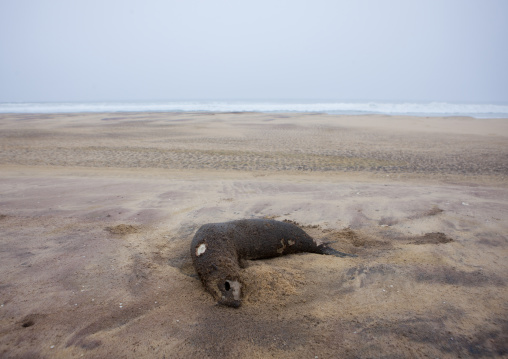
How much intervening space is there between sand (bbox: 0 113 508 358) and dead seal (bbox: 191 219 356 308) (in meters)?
0.16

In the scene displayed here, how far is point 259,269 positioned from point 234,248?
1.61ft

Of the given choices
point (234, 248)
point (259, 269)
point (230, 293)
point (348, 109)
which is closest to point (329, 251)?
point (259, 269)

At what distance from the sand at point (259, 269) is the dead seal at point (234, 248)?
0.16 meters

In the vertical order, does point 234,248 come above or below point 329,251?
above

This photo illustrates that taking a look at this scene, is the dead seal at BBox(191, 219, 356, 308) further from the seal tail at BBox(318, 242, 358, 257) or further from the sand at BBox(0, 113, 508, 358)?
the sand at BBox(0, 113, 508, 358)

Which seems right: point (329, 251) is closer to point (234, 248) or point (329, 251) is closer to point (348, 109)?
point (234, 248)

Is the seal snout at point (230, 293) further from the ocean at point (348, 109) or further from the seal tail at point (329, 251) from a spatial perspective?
the ocean at point (348, 109)

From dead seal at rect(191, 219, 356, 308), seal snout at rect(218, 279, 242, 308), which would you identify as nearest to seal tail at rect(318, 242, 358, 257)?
dead seal at rect(191, 219, 356, 308)

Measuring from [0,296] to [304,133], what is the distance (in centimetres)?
1884

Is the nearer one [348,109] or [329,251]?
[329,251]

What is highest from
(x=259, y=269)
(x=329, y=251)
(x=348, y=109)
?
(x=348, y=109)

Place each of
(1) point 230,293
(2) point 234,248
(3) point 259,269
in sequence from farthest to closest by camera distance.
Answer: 1. (2) point 234,248
2. (3) point 259,269
3. (1) point 230,293

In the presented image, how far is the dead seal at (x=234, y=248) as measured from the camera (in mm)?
3846

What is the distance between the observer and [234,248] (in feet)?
14.8
